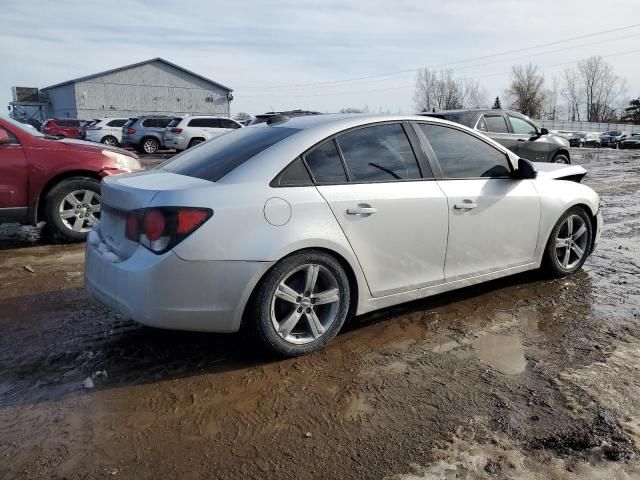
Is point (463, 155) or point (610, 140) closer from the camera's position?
point (463, 155)

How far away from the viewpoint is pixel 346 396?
2.96 meters

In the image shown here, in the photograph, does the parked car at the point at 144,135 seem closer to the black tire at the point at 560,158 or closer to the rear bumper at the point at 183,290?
the black tire at the point at 560,158

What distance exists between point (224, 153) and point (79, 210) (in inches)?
144

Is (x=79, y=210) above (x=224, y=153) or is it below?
below

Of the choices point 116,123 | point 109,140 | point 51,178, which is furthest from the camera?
point 116,123

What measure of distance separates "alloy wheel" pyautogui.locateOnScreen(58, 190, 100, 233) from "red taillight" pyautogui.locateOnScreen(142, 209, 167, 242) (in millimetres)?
3849

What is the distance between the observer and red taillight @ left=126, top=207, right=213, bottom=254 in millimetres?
2967

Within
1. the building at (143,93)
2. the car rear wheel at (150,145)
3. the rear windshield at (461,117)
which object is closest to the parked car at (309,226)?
the rear windshield at (461,117)

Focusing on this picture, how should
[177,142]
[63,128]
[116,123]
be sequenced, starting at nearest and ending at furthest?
[177,142] < [116,123] < [63,128]

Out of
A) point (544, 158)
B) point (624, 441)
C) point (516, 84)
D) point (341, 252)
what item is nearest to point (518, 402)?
point (624, 441)

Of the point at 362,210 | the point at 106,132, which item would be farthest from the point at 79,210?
the point at 106,132

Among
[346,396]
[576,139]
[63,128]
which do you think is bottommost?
[346,396]

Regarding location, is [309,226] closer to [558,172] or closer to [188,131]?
[558,172]

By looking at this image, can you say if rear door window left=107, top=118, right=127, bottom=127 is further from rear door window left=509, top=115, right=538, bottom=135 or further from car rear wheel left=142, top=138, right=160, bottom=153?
rear door window left=509, top=115, right=538, bottom=135
